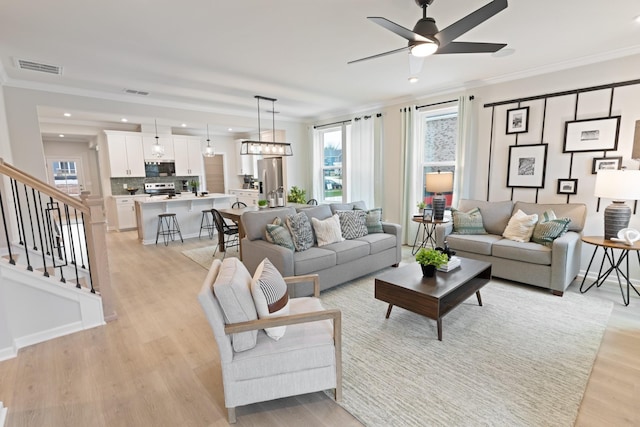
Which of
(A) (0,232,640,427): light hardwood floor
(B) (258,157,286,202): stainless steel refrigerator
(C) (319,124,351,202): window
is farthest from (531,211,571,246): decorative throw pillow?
(B) (258,157,286,202): stainless steel refrigerator

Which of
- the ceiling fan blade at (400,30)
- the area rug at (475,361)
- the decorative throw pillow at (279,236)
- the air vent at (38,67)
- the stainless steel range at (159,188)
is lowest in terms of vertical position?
the area rug at (475,361)

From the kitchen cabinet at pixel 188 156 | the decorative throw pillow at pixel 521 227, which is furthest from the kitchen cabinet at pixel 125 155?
the decorative throw pillow at pixel 521 227

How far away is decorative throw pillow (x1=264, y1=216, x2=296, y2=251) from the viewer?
11.7ft

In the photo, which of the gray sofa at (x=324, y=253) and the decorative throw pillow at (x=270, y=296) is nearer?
the decorative throw pillow at (x=270, y=296)

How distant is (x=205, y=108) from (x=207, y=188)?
4.03 m

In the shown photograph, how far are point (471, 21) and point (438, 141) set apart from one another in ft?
11.5

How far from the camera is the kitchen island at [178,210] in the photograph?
6.17m

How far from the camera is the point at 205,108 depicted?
19.4 ft

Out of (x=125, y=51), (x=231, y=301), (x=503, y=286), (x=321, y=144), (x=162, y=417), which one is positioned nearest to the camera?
(x=231, y=301)

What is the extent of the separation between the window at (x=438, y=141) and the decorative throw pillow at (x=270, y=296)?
399 cm

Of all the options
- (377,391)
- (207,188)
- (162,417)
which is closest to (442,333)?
(377,391)

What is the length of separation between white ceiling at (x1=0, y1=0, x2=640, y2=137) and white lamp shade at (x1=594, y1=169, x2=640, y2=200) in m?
1.38

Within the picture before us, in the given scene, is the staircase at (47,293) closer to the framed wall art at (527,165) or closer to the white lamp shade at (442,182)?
the white lamp shade at (442,182)

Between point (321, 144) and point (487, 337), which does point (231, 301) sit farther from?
point (321, 144)
